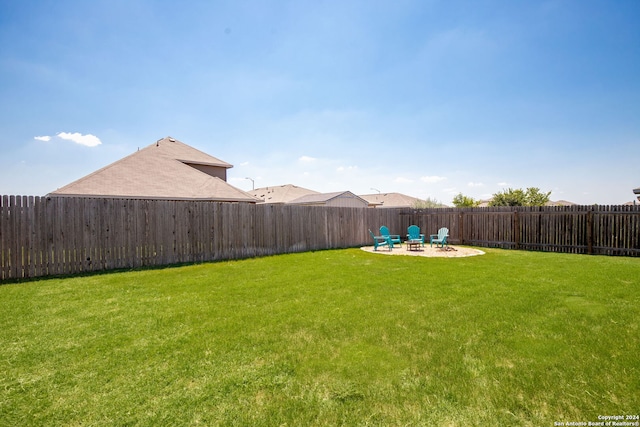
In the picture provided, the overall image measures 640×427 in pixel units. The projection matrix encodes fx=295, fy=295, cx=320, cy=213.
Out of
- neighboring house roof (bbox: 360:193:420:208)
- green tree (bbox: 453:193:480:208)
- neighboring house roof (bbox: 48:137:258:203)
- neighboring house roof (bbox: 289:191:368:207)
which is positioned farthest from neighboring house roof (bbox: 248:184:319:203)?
green tree (bbox: 453:193:480:208)

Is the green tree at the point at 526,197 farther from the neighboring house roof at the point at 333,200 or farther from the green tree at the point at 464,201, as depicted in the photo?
the neighboring house roof at the point at 333,200

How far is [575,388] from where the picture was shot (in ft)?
8.18

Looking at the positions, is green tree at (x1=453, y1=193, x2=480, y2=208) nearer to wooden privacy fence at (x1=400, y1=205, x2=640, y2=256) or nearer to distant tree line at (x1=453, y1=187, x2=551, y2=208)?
distant tree line at (x1=453, y1=187, x2=551, y2=208)

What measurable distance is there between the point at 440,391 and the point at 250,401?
1.60 metres

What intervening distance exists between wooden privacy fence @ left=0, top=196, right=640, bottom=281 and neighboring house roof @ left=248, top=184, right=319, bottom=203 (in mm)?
21058

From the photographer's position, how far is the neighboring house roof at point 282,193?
35.9 meters

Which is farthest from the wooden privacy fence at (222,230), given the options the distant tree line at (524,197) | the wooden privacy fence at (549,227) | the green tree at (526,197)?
the green tree at (526,197)

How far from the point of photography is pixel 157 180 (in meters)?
16.5

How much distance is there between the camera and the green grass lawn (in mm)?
2285

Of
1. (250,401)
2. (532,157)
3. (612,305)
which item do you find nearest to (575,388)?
(250,401)

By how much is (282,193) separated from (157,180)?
70.7ft

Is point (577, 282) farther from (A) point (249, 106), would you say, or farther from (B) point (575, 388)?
(A) point (249, 106)

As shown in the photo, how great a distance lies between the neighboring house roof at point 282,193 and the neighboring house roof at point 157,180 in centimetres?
1489

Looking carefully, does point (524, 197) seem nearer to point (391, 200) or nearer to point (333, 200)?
point (391, 200)
